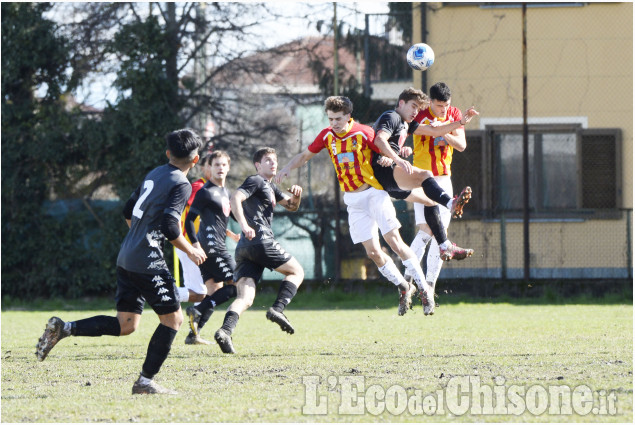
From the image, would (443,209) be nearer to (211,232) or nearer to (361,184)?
(361,184)

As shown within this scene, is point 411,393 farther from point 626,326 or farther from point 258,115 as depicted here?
point 258,115

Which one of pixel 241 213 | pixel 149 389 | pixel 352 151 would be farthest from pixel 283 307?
pixel 149 389

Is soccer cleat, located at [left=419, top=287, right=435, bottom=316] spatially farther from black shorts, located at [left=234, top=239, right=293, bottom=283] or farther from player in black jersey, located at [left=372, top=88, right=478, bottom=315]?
black shorts, located at [left=234, top=239, right=293, bottom=283]

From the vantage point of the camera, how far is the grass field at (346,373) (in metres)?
5.49

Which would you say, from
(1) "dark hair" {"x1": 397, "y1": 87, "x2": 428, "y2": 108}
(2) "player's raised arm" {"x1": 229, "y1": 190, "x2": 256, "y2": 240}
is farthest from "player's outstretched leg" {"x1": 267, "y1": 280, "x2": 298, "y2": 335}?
(1) "dark hair" {"x1": 397, "y1": 87, "x2": 428, "y2": 108}

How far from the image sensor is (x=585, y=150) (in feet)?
56.0

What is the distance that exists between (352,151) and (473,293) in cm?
737

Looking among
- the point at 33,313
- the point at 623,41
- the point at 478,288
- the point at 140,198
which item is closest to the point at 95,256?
the point at 33,313

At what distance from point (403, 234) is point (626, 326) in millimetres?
5688

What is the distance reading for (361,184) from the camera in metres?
9.38

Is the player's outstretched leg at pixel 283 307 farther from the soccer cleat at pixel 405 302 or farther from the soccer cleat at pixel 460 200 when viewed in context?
the soccer cleat at pixel 460 200

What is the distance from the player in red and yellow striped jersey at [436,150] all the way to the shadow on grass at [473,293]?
214 inches

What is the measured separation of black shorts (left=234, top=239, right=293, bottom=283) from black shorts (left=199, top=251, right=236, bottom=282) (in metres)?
1.01

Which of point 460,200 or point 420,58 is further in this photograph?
point 420,58
